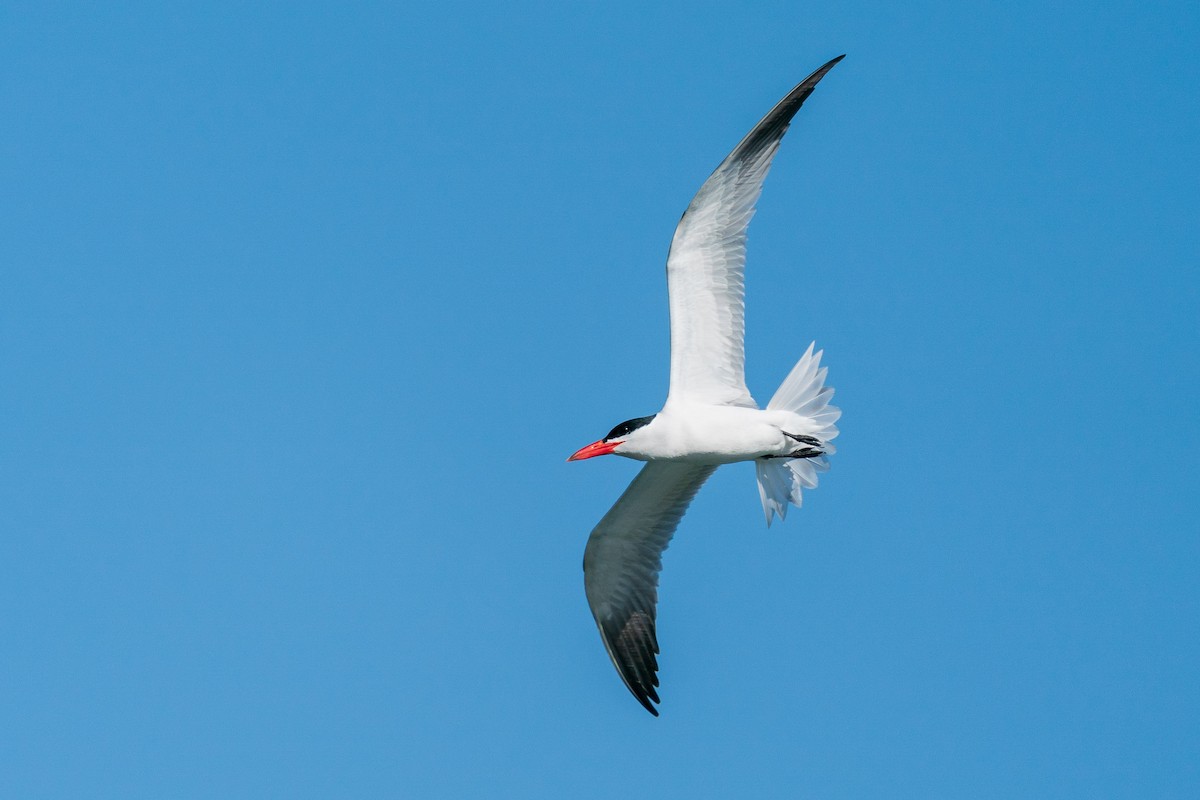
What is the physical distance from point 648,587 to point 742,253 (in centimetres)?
344

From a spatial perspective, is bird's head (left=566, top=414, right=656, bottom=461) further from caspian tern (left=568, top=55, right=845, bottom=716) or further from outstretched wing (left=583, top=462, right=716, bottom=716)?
outstretched wing (left=583, top=462, right=716, bottom=716)

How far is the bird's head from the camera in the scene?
11.8 meters

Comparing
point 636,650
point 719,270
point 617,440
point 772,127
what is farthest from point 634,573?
point 772,127

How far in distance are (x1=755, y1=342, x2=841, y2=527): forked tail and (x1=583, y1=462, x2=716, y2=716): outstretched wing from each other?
0.98 m

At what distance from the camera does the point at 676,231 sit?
38.0 ft

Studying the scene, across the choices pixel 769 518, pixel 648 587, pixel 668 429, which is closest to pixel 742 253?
pixel 668 429

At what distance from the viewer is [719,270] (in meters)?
11.8

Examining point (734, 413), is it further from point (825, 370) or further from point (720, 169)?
point (720, 169)

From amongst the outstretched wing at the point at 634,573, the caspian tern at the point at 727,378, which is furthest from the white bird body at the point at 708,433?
the outstretched wing at the point at 634,573

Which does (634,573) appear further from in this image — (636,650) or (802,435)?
(802,435)

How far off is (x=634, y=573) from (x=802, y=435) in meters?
2.39

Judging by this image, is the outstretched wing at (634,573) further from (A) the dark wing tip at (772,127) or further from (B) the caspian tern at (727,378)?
(A) the dark wing tip at (772,127)

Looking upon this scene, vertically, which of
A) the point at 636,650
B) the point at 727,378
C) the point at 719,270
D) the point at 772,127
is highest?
the point at 772,127

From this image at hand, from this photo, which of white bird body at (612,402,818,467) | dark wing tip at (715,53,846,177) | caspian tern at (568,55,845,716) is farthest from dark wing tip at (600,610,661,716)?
→ dark wing tip at (715,53,846,177)
